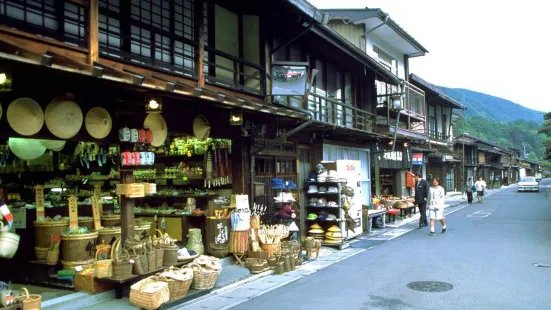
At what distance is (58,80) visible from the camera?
771 cm

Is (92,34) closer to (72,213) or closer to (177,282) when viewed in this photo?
(72,213)

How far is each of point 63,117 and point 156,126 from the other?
2.10 meters

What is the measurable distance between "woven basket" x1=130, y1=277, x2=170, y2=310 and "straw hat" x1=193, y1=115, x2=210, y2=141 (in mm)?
3809

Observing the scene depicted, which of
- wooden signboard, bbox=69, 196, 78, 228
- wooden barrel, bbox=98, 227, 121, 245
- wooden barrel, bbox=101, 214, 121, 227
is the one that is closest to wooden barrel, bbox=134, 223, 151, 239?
wooden barrel, bbox=98, 227, 121, 245

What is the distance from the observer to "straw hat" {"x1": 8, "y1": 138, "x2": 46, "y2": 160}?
9.48 meters

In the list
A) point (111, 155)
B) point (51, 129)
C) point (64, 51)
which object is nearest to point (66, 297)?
point (51, 129)

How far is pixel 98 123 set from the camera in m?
8.60

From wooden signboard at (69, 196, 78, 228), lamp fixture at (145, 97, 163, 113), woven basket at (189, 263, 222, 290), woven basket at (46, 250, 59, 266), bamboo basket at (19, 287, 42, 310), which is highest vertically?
lamp fixture at (145, 97, 163, 113)

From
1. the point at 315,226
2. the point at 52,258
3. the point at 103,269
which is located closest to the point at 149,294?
the point at 103,269

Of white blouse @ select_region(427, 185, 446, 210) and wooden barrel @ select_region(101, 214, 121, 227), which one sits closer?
wooden barrel @ select_region(101, 214, 121, 227)

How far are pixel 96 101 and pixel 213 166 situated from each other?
4659 mm

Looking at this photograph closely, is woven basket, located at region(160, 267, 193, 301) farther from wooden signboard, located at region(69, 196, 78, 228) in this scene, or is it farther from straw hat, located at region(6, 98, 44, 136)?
straw hat, located at region(6, 98, 44, 136)

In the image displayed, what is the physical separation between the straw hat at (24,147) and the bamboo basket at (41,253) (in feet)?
6.48

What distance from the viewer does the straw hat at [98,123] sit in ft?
27.8
